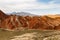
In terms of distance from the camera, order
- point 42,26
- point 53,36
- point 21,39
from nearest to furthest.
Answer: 1. point 21,39
2. point 53,36
3. point 42,26

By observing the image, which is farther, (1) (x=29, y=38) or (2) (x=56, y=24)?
(2) (x=56, y=24)

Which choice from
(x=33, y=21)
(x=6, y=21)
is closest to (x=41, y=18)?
(x=33, y=21)

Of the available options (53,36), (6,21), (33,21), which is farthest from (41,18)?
(53,36)

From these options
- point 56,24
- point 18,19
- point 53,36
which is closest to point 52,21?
point 56,24

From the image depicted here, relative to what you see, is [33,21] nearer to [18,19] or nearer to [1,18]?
[18,19]

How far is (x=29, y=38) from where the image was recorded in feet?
59.3

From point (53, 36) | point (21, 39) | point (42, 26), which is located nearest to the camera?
point (21, 39)

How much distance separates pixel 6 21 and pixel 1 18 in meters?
0.93

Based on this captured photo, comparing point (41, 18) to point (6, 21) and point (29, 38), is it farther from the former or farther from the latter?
point (29, 38)

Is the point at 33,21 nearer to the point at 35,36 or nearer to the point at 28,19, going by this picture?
the point at 28,19

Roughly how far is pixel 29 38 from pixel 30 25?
31.7 feet

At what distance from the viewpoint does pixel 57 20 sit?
95.8 ft

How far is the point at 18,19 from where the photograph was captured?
2819cm

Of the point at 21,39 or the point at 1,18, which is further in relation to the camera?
the point at 1,18
